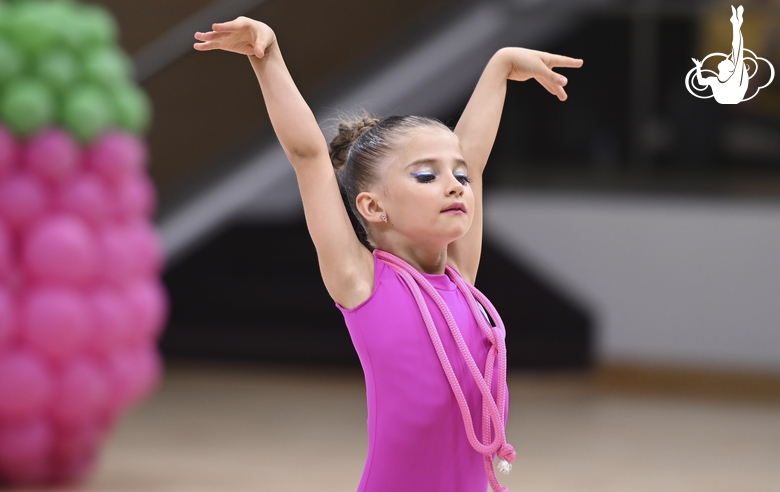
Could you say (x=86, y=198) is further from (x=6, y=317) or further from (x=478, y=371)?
(x=478, y=371)

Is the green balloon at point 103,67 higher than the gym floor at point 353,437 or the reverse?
higher

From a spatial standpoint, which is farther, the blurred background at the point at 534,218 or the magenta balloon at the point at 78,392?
the blurred background at the point at 534,218

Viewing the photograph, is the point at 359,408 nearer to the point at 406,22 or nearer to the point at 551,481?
the point at 551,481

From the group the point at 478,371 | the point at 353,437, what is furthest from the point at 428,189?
the point at 353,437

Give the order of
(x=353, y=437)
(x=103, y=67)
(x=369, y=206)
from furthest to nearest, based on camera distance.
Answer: (x=353, y=437), (x=103, y=67), (x=369, y=206)

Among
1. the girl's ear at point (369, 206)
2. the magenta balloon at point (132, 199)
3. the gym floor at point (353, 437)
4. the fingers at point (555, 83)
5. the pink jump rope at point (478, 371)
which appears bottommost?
the gym floor at point (353, 437)

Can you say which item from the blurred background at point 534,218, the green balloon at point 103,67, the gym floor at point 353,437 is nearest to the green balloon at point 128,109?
the green balloon at point 103,67

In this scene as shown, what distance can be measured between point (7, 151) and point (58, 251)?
40cm

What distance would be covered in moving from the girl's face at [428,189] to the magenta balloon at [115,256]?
2.69 metres

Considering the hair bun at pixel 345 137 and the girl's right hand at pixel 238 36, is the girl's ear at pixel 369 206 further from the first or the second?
the girl's right hand at pixel 238 36

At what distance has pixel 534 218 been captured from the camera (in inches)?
263

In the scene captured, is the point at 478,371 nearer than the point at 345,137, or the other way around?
the point at 478,371

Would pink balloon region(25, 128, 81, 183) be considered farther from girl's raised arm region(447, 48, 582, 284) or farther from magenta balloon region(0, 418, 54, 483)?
girl's raised arm region(447, 48, 582, 284)

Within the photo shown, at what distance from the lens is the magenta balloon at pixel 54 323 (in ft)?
13.0
